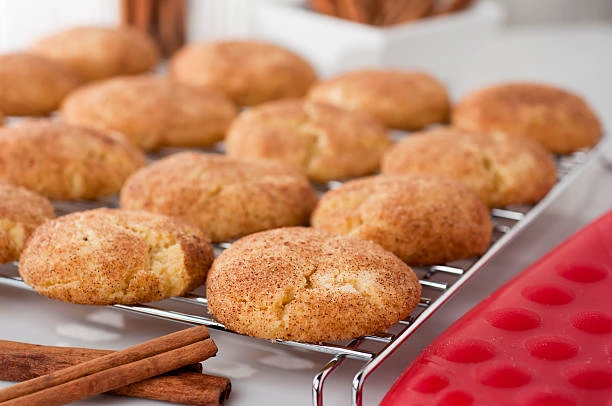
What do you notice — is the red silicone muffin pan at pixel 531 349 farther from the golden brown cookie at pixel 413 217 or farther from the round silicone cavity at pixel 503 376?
the golden brown cookie at pixel 413 217

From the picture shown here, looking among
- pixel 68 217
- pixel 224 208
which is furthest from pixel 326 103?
pixel 68 217

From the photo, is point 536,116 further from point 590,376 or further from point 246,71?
point 590,376

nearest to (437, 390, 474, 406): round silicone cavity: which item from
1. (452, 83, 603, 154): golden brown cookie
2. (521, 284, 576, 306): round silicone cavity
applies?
(521, 284, 576, 306): round silicone cavity

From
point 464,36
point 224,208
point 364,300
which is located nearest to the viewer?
point 364,300

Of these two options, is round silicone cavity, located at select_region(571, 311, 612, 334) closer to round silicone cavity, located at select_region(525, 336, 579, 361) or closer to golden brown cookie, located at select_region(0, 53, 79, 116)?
round silicone cavity, located at select_region(525, 336, 579, 361)

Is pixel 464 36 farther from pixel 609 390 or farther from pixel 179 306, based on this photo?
pixel 609 390

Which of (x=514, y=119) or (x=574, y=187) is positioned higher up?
(x=514, y=119)

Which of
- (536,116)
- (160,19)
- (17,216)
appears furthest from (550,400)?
(160,19)
